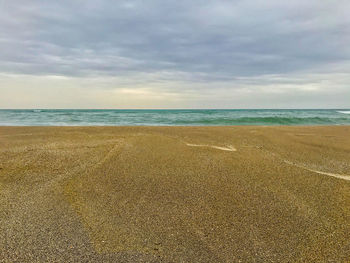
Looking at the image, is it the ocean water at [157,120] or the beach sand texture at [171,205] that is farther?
the ocean water at [157,120]

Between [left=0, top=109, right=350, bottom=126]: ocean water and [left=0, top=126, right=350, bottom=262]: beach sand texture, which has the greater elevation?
[left=0, top=109, right=350, bottom=126]: ocean water

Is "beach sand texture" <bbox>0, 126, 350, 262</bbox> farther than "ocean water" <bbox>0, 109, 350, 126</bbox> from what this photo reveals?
No

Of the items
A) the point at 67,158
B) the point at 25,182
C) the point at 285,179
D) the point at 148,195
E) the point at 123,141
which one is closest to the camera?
the point at 148,195

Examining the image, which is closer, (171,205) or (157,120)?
(171,205)

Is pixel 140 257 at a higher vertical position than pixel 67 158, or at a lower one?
lower

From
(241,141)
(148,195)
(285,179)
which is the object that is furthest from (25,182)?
(241,141)

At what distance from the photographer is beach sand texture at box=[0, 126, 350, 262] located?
2289 mm

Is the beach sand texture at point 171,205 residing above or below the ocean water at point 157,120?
below

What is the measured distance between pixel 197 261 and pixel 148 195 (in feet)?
4.34

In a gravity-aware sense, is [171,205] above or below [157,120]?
below

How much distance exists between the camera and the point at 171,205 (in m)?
3.11

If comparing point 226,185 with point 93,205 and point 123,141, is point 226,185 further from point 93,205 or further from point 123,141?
Result: point 123,141

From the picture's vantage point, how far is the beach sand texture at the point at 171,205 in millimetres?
2289

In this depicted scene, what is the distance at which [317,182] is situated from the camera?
3.88 metres
